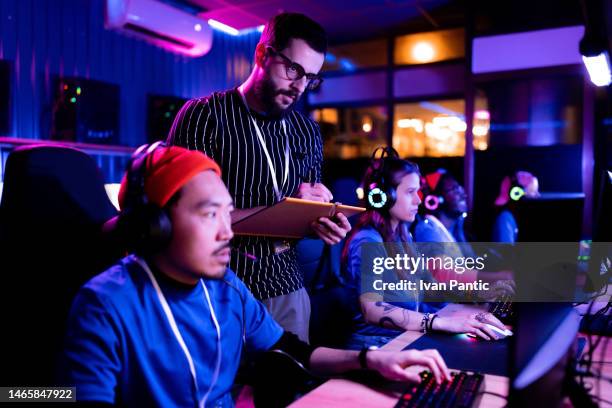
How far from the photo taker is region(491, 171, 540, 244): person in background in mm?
4059

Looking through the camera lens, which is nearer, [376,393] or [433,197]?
[376,393]

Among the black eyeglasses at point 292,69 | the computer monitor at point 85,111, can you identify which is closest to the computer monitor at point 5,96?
the computer monitor at point 85,111

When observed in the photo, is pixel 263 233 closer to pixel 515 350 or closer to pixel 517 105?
pixel 515 350

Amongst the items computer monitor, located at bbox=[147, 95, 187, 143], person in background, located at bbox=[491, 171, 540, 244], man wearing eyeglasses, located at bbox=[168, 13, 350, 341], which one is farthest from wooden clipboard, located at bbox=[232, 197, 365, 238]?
computer monitor, located at bbox=[147, 95, 187, 143]

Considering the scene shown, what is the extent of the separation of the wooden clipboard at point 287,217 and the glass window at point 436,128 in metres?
A: 4.72

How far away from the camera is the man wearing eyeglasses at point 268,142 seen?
1.56m

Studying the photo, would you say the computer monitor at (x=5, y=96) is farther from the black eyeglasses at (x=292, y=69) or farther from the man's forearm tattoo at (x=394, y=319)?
the man's forearm tattoo at (x=394, y=319)

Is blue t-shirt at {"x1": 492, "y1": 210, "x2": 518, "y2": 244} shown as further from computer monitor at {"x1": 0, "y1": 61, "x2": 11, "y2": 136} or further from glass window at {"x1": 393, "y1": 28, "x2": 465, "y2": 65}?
computer monitor at {"x1": 0, "y1": 61, "x2": 11, "y2": 136}

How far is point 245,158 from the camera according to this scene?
161 centimetres

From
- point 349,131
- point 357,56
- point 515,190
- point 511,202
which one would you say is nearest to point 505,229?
point 515,190

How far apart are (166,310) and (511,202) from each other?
4084 mm

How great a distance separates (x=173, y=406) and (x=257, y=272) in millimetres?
551

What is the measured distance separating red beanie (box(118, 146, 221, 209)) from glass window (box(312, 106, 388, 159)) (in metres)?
5.88

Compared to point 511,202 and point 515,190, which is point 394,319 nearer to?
point 515,190
